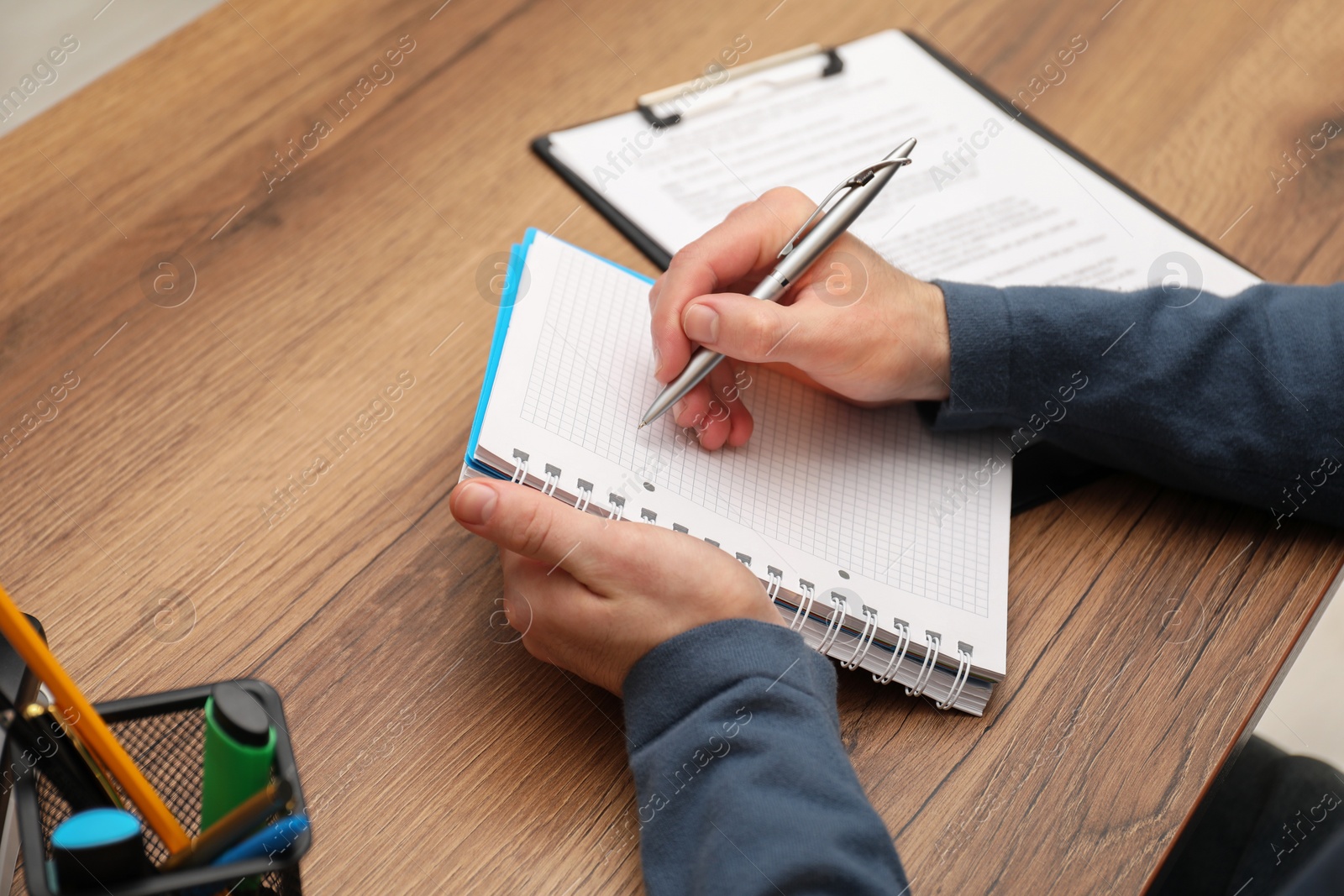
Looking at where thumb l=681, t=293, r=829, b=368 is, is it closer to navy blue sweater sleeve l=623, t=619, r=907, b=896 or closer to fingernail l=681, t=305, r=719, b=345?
fingernail l=681, t=305, r=719, b=345

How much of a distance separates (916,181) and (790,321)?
32 centimetres

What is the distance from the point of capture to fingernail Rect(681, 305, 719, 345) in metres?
0.65

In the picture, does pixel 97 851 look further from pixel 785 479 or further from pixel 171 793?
pixel 785 479

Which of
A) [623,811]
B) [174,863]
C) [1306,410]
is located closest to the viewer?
[174,863]

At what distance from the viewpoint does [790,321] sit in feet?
2.22

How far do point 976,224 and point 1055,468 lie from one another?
254 mm

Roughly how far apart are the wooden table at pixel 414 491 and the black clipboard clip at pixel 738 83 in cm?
4

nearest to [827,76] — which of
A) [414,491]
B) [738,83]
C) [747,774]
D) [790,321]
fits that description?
[738,83]

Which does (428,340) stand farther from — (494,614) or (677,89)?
(677,89)

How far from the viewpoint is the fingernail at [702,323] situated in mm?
651

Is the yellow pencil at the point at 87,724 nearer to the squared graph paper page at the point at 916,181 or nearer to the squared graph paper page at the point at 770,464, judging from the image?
the squared graph paper page at the point at 770,464

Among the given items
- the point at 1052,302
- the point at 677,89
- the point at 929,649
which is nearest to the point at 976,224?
the point at 1052,302

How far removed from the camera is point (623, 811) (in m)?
0.58

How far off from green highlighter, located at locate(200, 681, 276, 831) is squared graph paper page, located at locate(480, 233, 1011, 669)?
232 millimetres
